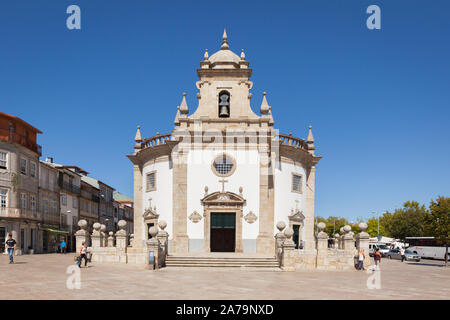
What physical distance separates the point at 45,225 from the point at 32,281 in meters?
28.5

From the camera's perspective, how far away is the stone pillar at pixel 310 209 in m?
29.6

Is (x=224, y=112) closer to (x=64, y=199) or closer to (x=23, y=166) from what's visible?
(x=23, y=166)

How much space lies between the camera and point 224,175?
26703mm

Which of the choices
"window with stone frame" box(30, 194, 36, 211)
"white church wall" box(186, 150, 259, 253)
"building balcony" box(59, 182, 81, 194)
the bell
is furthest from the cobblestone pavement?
"building balcony" box(59, 182, 81, 194)

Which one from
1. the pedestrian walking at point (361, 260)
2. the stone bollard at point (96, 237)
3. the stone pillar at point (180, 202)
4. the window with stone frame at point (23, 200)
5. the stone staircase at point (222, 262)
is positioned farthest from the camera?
the window with stone frame at point (23, 200)

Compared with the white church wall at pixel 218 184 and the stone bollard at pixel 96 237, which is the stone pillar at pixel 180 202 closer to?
the white church wall at pixel 218 184

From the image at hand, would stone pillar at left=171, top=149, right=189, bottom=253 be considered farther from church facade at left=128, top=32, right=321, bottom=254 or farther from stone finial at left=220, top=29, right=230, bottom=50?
stone finial at left=220, top=29, right=230, bottom=50

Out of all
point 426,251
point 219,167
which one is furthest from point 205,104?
point 426,251

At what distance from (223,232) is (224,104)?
889cm

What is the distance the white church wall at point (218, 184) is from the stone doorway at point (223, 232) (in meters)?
0.79

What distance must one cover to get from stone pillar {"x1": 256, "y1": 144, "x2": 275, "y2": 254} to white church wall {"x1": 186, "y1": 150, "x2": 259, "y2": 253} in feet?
0.92

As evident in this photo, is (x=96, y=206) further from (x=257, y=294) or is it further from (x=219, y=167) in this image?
(x=257, y=294)

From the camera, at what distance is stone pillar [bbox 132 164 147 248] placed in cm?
3008

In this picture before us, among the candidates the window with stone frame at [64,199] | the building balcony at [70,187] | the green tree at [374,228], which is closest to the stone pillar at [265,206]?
the building balcony at [70,187]
